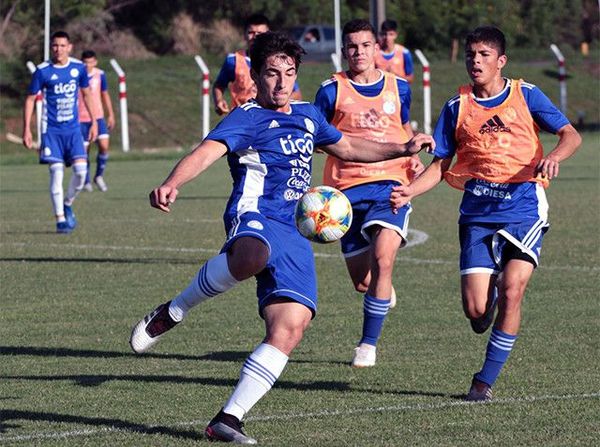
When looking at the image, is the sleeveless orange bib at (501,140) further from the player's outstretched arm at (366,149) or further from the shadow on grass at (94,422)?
the shadow on grass at (94,422)

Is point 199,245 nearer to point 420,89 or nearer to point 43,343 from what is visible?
point 43,343

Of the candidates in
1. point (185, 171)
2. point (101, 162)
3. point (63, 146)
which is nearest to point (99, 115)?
point (101, 162)

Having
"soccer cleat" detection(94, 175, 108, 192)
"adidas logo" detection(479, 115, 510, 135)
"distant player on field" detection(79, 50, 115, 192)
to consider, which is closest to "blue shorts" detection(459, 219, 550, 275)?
"adidas logo" detection(479, 115, 510, 135)

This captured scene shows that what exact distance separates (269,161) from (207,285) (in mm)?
681

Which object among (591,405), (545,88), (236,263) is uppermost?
(236,263)

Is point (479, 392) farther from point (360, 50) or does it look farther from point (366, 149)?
point (360, 50)

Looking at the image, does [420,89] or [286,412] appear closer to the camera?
[286,412]

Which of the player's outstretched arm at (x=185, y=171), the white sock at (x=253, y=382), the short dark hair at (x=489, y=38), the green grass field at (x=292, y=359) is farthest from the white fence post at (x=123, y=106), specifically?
the white sock at (x=253, y=382)

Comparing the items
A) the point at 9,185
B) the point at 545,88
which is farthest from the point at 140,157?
the point at 545,88

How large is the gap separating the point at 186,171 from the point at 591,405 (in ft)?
7.52

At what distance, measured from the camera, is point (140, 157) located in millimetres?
31766

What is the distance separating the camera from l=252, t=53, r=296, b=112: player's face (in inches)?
247

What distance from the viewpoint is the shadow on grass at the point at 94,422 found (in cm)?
626

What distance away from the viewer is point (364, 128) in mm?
8922
